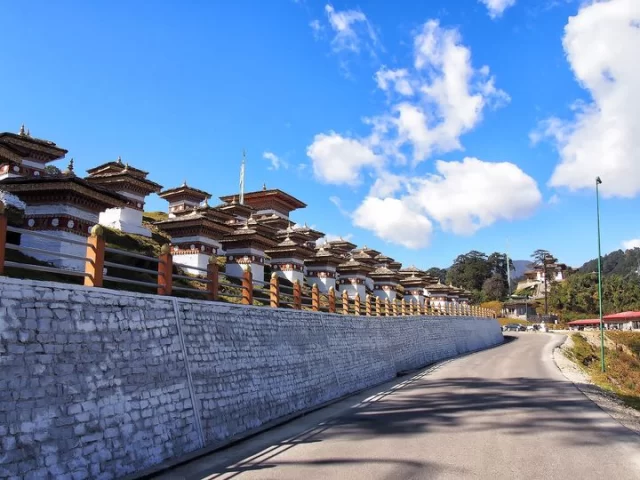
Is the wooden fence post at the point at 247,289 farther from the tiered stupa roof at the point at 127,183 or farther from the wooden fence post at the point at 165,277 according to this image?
the tiered stupa roof at the point at 127,183

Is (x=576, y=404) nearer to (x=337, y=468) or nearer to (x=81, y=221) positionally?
(x=337, y=468)

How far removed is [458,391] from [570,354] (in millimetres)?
23463

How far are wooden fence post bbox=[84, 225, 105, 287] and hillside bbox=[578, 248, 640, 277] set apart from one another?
156 meters

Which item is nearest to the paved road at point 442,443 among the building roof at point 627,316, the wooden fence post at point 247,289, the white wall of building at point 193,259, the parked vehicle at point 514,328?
the wooden fence post at point 247,289

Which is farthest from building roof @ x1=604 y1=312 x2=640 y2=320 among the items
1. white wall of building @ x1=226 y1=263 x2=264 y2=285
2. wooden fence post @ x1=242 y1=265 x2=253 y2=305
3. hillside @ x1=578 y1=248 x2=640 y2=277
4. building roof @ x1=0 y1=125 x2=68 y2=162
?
hillside @ x1=578 y1=248 x2=640 y2=277

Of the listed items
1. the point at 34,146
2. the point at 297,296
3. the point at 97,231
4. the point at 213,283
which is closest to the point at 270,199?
the point at 34,146

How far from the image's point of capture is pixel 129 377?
8.37m

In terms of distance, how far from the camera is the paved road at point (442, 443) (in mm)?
7984

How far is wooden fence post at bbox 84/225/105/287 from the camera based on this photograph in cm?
848

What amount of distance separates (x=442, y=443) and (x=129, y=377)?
19.8 feet

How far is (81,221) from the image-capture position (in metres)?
16.5

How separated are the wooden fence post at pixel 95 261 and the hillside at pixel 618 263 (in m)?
156

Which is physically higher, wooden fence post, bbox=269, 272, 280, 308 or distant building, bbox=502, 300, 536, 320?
wooden fence post, bbox=269, 272, 280, 308

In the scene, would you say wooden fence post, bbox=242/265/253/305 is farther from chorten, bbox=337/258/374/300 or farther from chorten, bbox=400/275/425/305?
chorten, bbox=400/275/425/305
